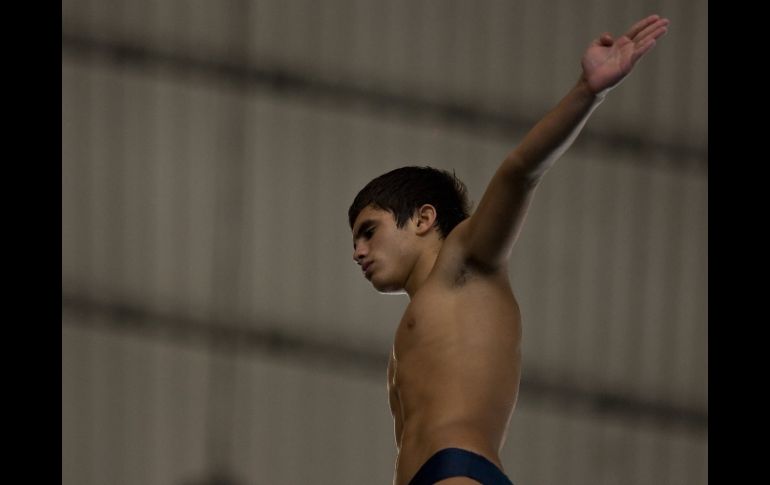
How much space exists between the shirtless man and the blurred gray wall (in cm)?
186

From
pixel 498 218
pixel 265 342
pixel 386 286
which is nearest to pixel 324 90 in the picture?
pixel 265 342

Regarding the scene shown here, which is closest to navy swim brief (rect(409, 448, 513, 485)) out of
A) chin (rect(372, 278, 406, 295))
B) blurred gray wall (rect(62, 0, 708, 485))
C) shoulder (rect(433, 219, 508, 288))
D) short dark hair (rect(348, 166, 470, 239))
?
shoulder (rect(433, 219, 508, 288))

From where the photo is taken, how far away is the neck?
281cm

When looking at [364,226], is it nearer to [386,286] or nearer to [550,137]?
[386,286]

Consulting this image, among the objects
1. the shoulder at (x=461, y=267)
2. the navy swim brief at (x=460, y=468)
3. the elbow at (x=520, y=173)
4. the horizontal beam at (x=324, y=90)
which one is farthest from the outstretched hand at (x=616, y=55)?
the horizontal beam at (x=324, y=90)

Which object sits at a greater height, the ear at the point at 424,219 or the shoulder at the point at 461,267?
the ear at the point at 424,219

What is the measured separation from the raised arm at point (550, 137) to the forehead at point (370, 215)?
0.32 meters

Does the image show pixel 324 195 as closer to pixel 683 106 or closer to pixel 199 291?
pixel 199 291

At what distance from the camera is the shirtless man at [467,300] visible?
242 centimetres

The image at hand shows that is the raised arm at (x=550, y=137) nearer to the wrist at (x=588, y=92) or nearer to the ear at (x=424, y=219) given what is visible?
the wrist at (x=588, y=92)

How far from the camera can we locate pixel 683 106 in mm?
5066

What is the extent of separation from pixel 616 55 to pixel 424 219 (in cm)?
64
